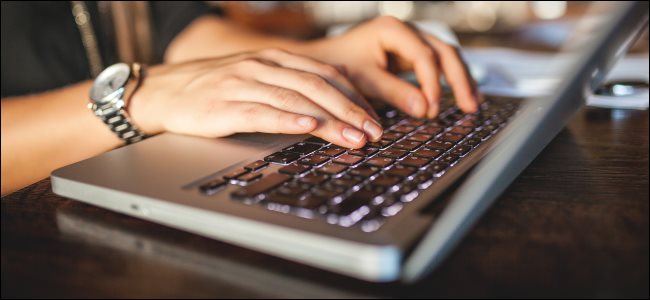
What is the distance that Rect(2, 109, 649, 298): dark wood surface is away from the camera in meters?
0.26

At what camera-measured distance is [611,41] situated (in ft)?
1.00

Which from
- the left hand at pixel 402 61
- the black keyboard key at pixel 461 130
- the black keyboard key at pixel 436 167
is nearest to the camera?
the black keyboard key at pixel 436 167

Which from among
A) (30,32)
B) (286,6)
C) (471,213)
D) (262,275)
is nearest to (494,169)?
(471,213)

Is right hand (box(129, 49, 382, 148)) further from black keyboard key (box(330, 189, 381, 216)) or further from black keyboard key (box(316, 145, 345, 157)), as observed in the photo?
black keyboard key (box(330, 189, 381, 216))

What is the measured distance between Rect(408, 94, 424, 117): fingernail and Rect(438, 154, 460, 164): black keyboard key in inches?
6.3

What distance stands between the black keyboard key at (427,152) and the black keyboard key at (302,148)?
Result: 79 mm

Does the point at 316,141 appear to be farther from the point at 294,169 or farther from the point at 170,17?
the point at 170,17

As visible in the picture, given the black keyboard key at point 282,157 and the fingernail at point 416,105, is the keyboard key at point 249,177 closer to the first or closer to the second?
the black keyboard key at point 282,157

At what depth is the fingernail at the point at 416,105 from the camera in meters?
0.56

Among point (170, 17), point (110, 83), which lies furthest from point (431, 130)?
point (170, 17)

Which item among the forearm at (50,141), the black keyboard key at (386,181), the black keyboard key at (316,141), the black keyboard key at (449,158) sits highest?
the black keyboard key at (386,181)

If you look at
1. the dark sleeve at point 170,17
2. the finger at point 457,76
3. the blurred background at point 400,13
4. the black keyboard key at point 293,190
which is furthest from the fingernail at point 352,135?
the blurred background at point 400,13

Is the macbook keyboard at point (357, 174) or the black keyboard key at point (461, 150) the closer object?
the macbook keyboard at point (357, 174)

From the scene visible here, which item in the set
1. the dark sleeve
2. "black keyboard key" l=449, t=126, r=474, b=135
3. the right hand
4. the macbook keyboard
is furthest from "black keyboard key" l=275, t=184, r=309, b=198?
the dark sleeve
